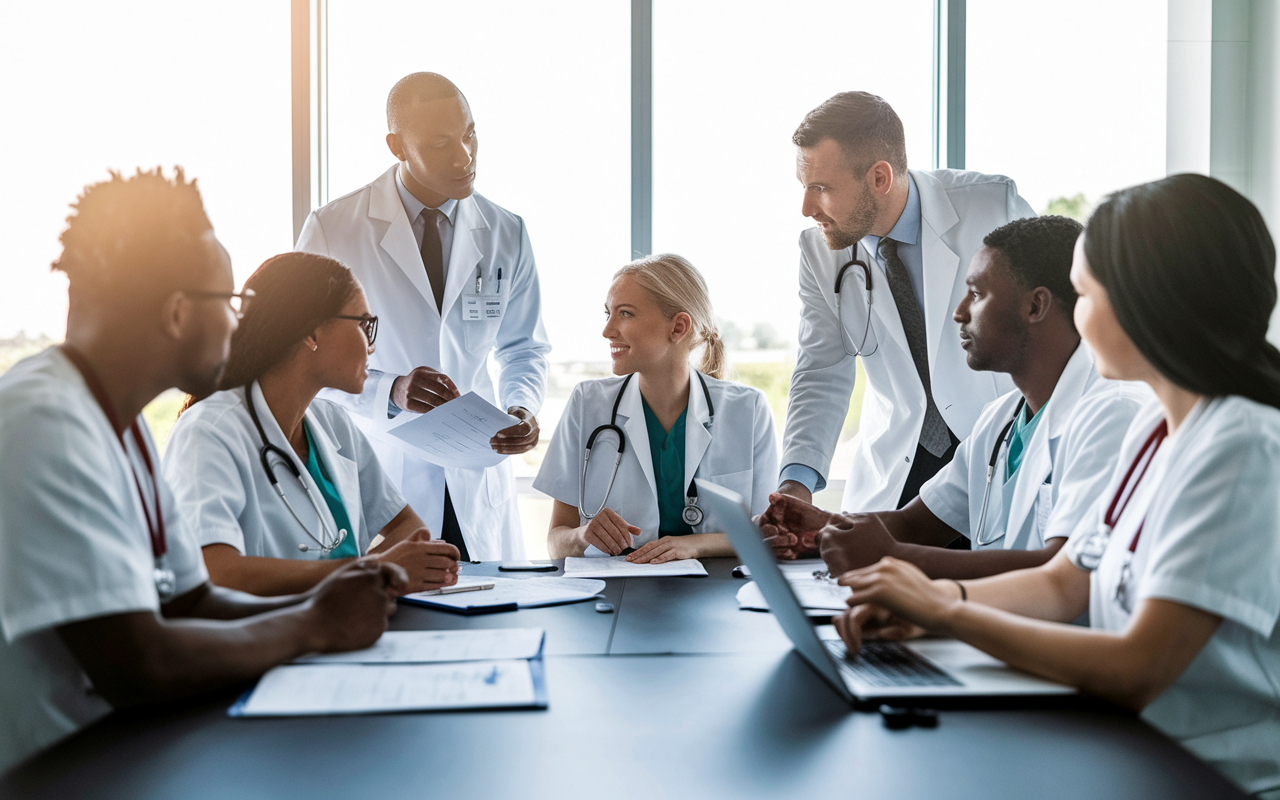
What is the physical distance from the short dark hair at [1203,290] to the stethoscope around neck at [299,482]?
145cm

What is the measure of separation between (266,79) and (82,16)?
72 cm

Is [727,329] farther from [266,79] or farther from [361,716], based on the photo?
[361,716]

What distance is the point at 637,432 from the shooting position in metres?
2.46

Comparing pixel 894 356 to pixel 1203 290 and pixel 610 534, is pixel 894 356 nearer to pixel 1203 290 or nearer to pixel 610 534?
pixel 610 534

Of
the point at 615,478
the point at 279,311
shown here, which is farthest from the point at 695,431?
the point at 279,311

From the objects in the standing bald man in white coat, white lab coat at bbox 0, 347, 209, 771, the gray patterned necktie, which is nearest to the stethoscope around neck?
white lab coat at bbox 0, 347, 209, 771

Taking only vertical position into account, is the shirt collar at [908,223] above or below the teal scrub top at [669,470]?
above

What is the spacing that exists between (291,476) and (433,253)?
3.92 ft

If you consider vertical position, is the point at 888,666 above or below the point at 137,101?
below

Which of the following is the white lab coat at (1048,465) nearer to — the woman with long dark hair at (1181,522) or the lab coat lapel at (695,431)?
the woman with long dark hair at (1181,522)

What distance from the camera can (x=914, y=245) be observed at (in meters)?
2.54

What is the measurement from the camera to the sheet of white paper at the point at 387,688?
3.22ft

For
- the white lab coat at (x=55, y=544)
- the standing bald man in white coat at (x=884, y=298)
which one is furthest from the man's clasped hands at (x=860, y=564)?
the white lab coat at (x=55, y=544)

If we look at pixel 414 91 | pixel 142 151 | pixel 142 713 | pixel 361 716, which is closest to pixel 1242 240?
pixel 361 716
